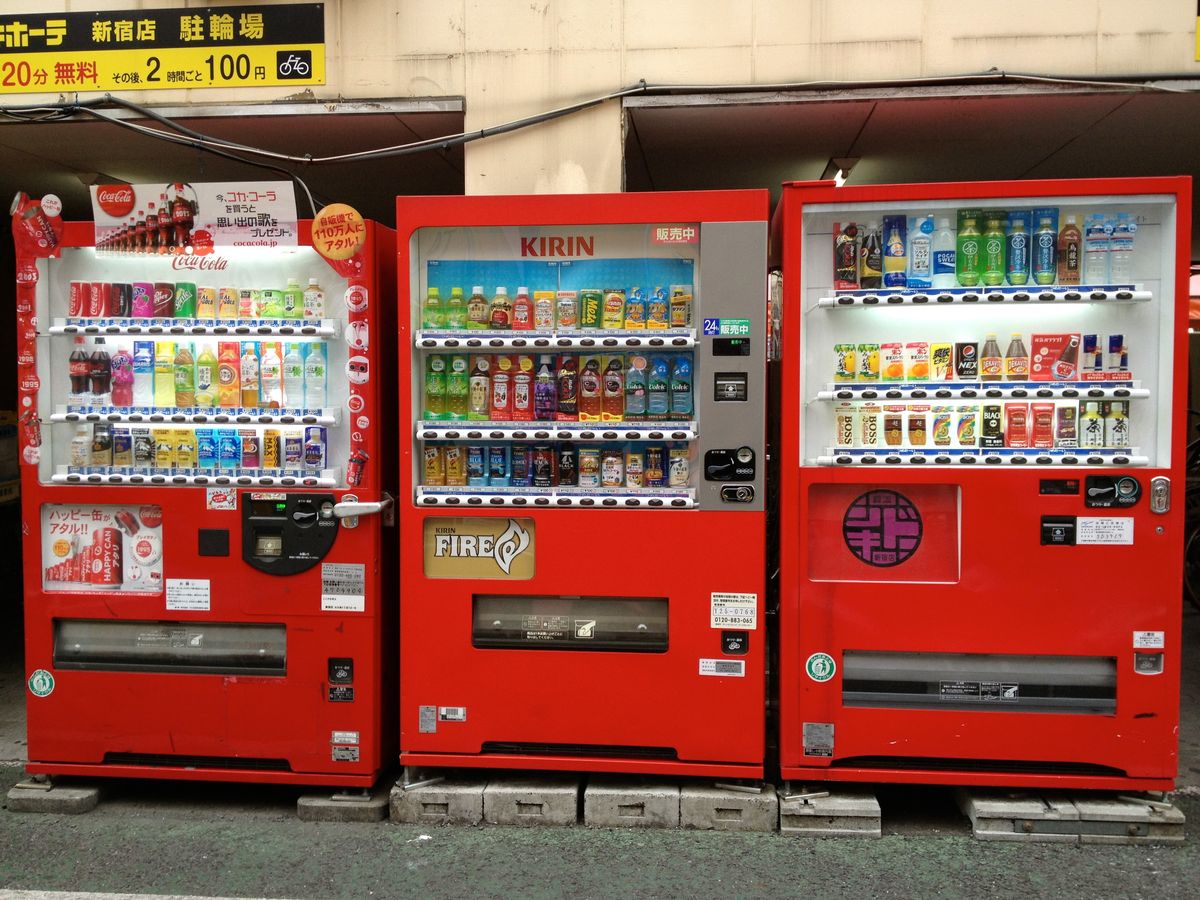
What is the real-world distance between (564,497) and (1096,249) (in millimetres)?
2344

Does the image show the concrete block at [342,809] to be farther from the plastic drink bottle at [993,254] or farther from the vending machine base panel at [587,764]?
the plastic drink bottle at [993,254]

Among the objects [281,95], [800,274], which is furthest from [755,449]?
[281,95]

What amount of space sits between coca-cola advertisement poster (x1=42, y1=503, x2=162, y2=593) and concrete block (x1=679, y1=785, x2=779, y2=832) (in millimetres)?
2469

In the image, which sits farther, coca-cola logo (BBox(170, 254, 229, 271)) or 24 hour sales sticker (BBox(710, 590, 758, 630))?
coca-cola logo (BBox(170, 254, 229, 271))

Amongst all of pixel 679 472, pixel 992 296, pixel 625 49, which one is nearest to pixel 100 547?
pixel 679 472

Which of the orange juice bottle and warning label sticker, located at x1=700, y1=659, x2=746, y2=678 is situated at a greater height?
the orange juice bottle

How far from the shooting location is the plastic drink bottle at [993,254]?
338 centimetres

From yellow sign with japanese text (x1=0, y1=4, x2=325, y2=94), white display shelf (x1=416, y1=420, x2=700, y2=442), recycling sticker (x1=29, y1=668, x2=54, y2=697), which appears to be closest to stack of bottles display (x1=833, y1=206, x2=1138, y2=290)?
white display shelf (x1=416, y1=420, x2=700, y2=442)

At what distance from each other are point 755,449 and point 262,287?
7.48 ft

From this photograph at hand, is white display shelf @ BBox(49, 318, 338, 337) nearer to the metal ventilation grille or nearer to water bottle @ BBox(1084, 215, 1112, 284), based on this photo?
the metal ventilation grille

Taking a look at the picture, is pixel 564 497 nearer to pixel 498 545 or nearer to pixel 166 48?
pixel 498 545

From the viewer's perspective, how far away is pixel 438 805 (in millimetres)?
3453

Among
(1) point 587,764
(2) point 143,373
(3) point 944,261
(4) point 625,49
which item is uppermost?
(4) point 625,49

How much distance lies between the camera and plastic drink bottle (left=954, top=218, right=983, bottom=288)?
3.39m
